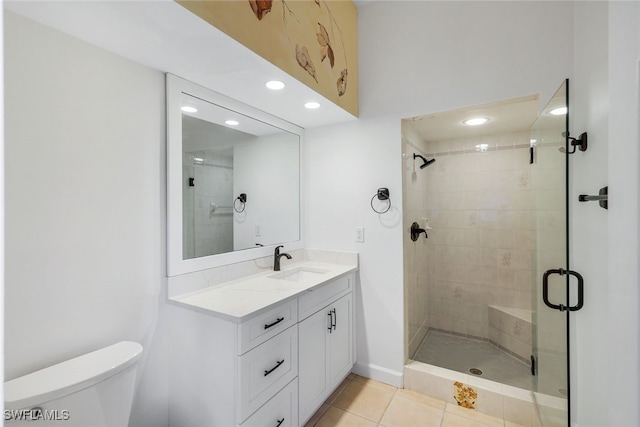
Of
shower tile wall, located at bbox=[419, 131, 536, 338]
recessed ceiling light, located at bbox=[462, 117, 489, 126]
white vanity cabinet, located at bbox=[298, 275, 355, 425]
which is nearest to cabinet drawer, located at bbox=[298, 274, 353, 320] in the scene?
white vanity cabinet, located at bbox=[298, 275, 355, 425]

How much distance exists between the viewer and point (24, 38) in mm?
1127

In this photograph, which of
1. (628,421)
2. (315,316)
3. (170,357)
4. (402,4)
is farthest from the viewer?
(402,4)

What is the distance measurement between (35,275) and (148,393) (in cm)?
80

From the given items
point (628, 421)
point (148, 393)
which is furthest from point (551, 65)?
point (148, 393)

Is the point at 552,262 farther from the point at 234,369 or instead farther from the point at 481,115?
the point at 234,369

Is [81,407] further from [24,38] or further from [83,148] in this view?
[24,38]

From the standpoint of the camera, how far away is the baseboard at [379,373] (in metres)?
2.19

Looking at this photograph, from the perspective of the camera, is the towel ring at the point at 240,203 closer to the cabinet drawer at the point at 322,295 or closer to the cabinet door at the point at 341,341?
the cabinet drawer at the point at 322,295

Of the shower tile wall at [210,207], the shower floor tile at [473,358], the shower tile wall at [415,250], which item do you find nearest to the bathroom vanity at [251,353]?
the shower tile wall at [210,207]

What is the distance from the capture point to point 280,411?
1553 mm

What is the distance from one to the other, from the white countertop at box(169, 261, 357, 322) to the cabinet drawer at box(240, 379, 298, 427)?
0.49 m

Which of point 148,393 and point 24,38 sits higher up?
point 24,38

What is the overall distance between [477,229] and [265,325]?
2.49 metres

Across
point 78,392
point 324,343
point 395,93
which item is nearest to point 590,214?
point 395,93
